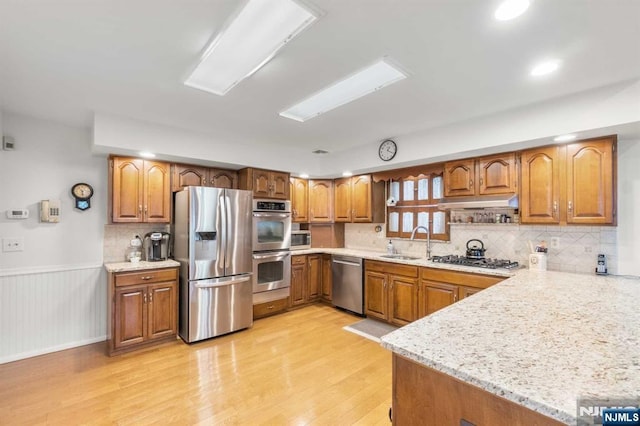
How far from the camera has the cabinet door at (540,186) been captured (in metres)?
2.78

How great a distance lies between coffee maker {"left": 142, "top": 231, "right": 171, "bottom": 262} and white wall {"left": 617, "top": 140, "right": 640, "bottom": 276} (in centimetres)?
484

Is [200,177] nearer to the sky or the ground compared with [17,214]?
nearer to the sky

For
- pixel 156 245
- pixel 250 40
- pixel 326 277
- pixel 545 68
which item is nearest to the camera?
pixel 250 40

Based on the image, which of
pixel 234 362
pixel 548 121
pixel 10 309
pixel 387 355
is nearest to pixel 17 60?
pixel 10 309

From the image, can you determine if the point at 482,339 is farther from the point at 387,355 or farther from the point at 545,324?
the point at 387,355

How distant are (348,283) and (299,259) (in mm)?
864

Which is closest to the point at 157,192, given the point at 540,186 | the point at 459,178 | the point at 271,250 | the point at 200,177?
the point at 200,177

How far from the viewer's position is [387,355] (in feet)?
10.0

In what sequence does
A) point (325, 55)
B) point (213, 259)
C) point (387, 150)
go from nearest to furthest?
point (325, 55) < point (213, 259) < point (387, 150)

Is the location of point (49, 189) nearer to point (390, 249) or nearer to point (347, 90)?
point (347, 90)

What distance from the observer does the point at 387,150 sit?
3.93 m

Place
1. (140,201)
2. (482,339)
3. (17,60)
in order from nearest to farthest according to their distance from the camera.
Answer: (482,339), (17,60), (140,201)

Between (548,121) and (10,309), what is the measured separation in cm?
554

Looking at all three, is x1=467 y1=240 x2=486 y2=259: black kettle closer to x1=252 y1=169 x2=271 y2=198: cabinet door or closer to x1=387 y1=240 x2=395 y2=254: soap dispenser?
x1=387 y1=240 x2=395 y2=254: soap dispenser
